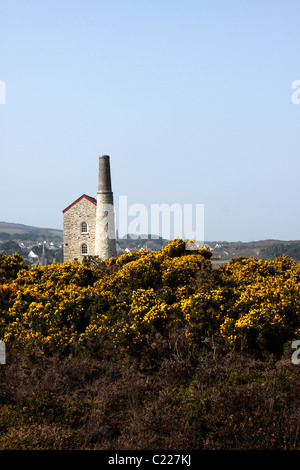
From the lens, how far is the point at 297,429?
8.55 metres

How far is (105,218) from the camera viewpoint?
4659 centimetres

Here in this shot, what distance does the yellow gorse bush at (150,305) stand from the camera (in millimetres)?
12133

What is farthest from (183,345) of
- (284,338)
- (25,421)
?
(25,421)

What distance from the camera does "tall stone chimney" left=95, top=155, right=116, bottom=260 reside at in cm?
4616

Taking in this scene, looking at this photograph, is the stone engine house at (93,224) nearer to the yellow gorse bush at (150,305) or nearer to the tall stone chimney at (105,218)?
the tall stone chimney at (105,218)

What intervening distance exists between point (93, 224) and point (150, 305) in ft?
120

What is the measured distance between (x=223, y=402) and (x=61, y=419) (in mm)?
3318

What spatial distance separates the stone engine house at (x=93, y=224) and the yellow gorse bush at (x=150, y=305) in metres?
28.0

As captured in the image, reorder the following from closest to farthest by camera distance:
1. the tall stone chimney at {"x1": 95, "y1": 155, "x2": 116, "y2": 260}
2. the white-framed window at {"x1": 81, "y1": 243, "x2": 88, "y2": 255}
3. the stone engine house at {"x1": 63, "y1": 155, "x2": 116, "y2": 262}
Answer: the tall stone chimney at {"x1": 95, "y1": 155, "x2": 116, "y2": 260}, the stone engine house at {"x1": 63, "y1": 155, "x2": 116, "y2": 262}, the white-framed window at {"x1": 81, "y1": 243, "x2": 88, "y2": 255}
